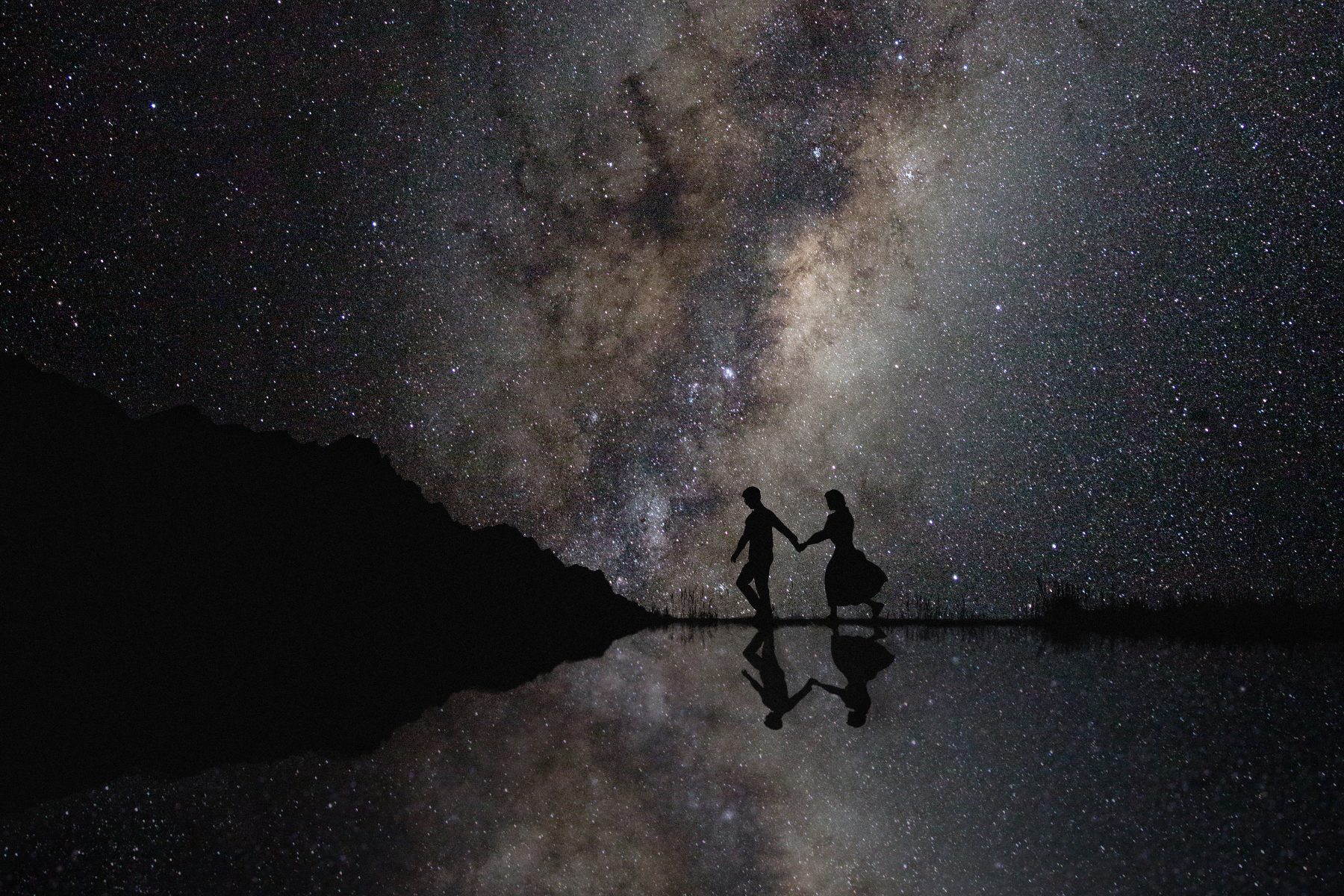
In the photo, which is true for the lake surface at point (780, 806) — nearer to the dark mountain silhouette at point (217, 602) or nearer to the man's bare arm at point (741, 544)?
the dark mountain silhouette at point (217, 602)

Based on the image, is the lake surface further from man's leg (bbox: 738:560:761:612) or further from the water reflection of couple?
man's leg (bbox: 738:560:761:612)

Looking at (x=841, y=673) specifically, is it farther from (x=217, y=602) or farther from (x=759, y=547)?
(x=217, y=602)

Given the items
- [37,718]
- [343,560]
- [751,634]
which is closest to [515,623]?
[343,560]

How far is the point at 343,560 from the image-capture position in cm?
1144

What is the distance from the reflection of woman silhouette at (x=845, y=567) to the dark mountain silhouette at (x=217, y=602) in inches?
116

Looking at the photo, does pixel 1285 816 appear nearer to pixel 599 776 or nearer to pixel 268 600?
pixel 599 776

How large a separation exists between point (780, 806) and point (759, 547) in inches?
285

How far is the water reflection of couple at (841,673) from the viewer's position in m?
3.98

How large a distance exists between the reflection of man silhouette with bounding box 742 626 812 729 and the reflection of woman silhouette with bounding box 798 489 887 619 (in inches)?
70.1

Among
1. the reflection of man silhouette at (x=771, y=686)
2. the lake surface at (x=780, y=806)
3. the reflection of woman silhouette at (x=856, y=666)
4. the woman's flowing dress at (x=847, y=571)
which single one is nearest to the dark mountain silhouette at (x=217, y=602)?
the lake surface at (x=780, y=806)

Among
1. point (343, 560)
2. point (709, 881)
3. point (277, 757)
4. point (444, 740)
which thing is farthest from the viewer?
point (343, 560)

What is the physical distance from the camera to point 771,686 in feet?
15.7

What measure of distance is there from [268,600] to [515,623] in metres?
4.00

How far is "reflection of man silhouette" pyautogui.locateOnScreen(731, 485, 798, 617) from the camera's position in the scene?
9586mm
